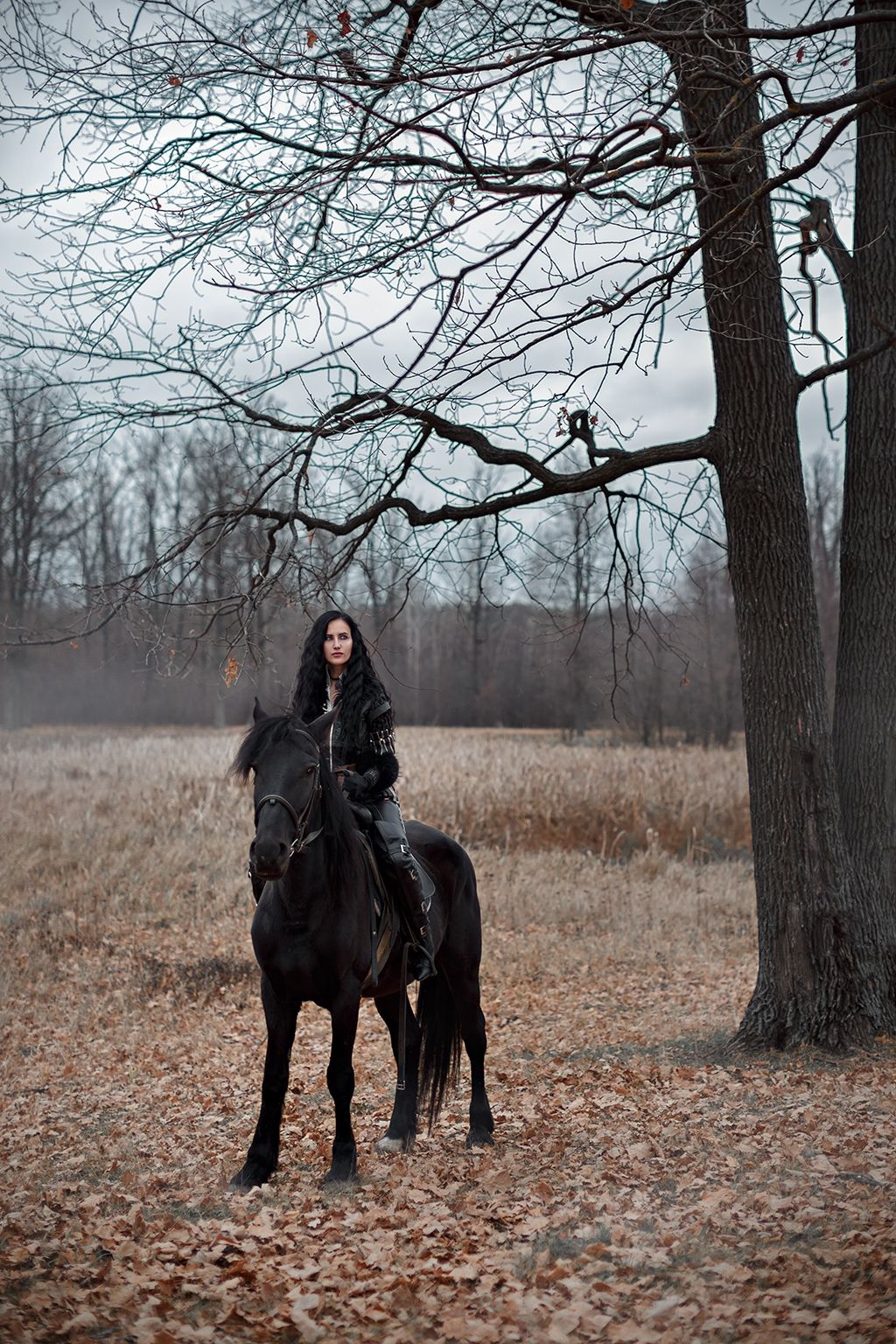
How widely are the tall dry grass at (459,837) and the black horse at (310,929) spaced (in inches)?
193

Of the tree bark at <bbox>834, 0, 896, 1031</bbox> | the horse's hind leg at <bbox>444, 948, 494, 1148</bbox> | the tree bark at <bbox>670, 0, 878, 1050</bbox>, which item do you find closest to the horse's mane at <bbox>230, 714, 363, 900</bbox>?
the horse's hind leg at <bbox>444, 948, 494, 1148</bbox>

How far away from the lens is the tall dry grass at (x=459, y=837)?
11.1 m

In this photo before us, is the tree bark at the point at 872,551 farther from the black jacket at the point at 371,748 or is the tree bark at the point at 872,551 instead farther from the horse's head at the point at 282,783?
the horse's head at the point at 282,783

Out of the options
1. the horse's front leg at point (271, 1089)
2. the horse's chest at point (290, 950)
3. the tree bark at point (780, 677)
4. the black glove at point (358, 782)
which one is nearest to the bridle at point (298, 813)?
the horse's chest at point (290, 950)

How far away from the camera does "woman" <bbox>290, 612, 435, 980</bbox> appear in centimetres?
546

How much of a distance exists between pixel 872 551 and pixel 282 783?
4491 mm

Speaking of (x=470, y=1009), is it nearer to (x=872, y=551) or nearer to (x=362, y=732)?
(x=362, y=732)

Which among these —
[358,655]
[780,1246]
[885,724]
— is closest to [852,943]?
[885,724]

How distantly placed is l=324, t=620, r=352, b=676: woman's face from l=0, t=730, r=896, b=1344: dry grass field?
8.43 feet

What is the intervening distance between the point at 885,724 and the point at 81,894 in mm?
8820

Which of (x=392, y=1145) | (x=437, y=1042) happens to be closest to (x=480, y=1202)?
(x=392, y=1145)

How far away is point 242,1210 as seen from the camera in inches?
183

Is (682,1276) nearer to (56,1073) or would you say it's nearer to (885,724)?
(885,724)

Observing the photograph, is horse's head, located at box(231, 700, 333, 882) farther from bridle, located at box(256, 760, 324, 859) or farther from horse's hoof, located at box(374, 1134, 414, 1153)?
horse's hoof, located at box(374, 1134, 414, 1153)
